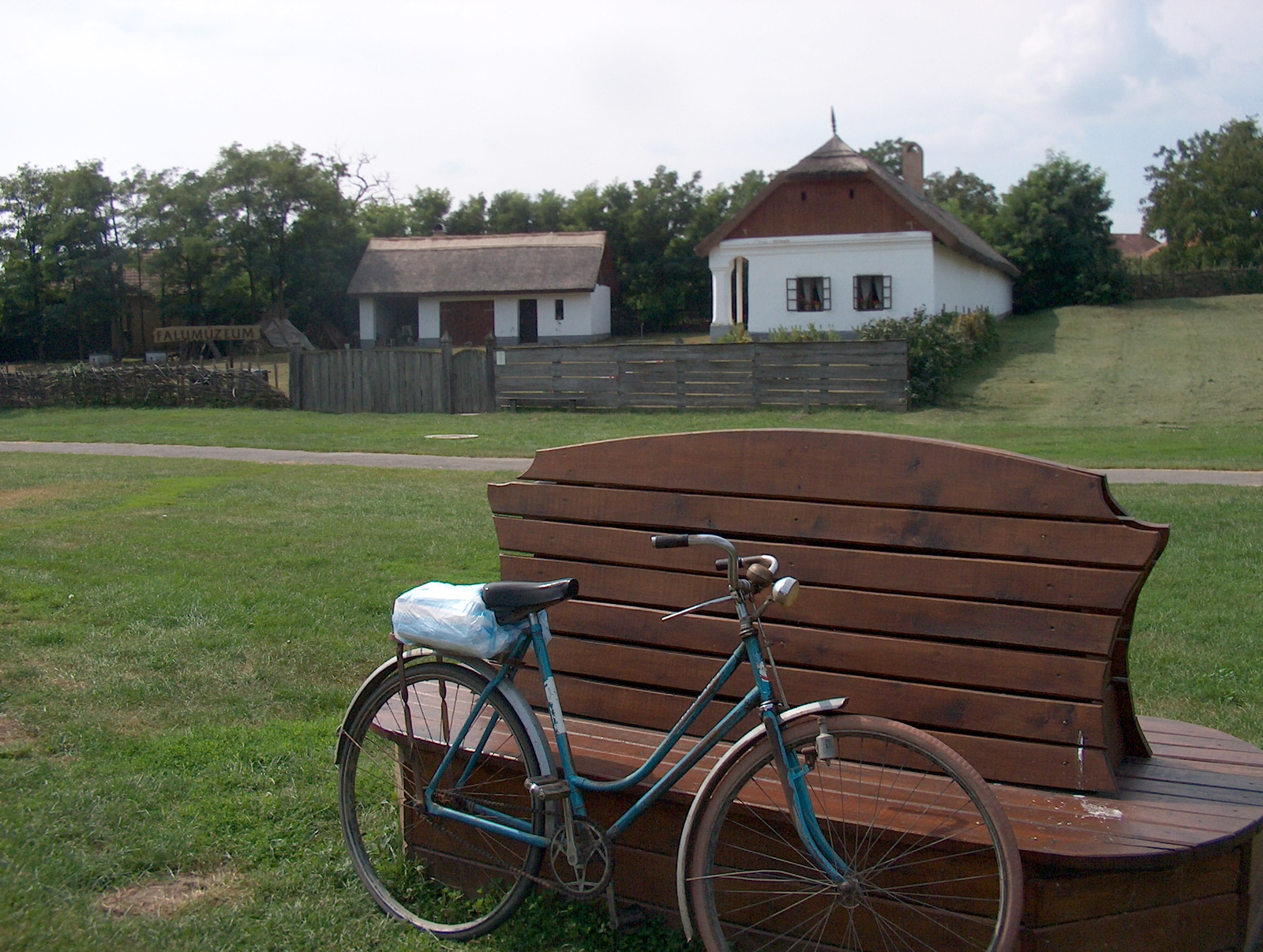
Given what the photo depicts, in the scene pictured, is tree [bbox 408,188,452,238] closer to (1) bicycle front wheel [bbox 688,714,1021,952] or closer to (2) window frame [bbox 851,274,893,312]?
(2) window frame [bbox 851,274,893,312]

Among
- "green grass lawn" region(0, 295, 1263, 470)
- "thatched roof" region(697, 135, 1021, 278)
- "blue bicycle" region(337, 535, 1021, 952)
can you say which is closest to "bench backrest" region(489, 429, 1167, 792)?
"blue bicycle" region(337, 535, 1021, 952)

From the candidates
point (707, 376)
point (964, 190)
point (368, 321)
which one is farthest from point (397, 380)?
point (964, 190)

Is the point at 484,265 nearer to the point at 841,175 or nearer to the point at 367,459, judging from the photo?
the point at 841,175

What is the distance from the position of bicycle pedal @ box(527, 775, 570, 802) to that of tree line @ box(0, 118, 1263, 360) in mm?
50965

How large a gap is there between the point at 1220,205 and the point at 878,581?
78.3 metres

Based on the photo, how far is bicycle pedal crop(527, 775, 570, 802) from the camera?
10.3ft

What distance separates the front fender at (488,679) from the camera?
322cm

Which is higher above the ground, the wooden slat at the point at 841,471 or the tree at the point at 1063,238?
the tree at the point at 1063,238

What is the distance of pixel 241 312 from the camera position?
2053 inches

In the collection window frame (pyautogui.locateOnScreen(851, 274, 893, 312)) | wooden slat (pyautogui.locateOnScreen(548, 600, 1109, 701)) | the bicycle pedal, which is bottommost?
the bicycle pedal

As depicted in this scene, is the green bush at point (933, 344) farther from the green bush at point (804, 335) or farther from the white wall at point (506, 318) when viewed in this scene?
the white wall at point (506, 318)

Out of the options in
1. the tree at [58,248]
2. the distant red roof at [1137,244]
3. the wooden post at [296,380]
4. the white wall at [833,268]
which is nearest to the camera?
the wooden post at [296,380]

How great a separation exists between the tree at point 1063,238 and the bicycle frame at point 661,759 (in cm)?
5165

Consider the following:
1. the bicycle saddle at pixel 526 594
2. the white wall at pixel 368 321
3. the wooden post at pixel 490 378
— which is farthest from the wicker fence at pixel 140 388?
the bicycle saddle at pixel 526 594
